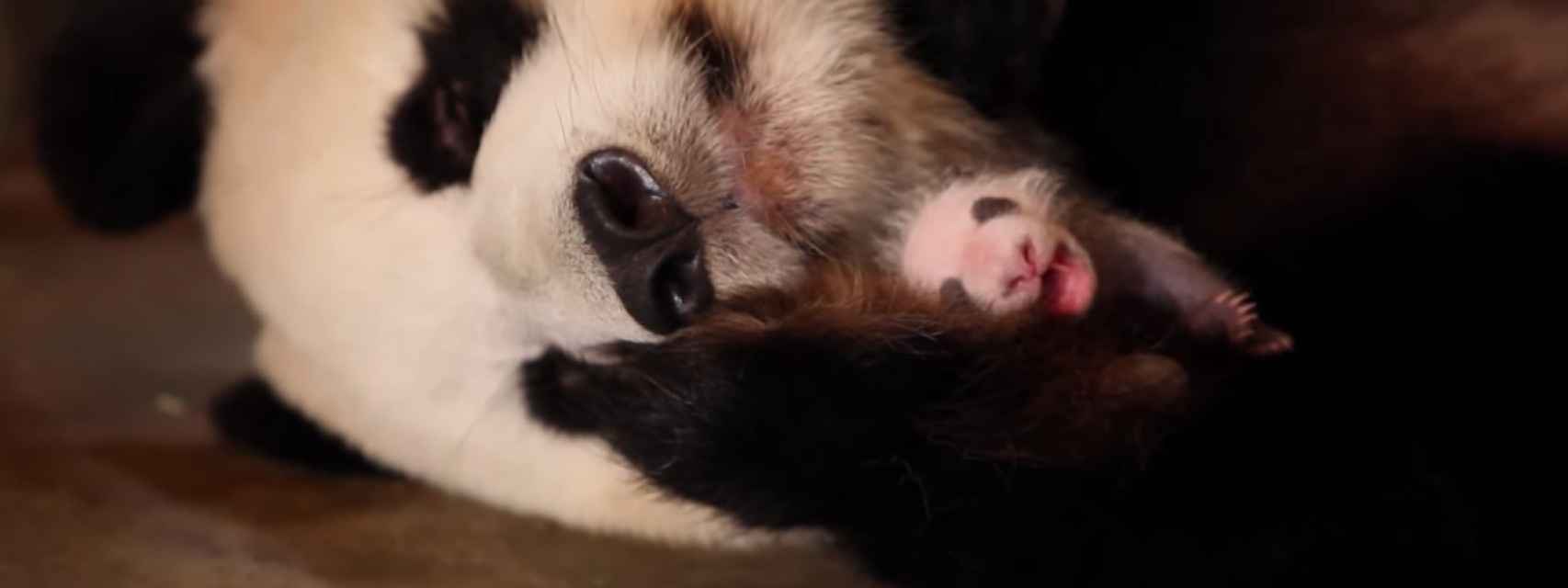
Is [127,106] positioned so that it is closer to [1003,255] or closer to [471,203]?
[471,203]

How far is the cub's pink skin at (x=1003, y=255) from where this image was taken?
2.74ft

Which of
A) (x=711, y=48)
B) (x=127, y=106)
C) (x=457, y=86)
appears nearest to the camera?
(x=711, y=48)

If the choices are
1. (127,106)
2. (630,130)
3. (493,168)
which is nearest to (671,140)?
(630,130)

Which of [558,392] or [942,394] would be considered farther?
[558,392]

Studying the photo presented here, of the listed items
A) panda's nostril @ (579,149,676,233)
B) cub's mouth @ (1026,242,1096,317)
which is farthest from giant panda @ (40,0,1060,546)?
cub's mouth @ (1026,242,1096,317)

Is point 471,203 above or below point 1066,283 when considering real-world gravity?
above

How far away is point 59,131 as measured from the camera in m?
1.28

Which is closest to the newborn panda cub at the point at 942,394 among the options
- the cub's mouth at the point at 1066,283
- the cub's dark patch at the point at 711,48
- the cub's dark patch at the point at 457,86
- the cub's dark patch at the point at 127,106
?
the cub's mouth at the point at 1066,283

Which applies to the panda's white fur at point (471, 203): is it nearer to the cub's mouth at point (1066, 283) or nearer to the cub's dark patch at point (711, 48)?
the cub's dark patch at point (711, 48)

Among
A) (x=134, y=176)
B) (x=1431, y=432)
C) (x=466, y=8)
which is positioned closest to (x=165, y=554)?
(x=134, y=176)

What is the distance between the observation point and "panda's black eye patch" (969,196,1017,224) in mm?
866

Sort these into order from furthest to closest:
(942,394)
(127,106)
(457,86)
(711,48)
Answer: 1. (127,106)
2. (457,86)
3. (711,48)
4. (942,394)

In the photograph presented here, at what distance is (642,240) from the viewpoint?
2.77ft

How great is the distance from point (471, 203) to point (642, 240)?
0.21m
